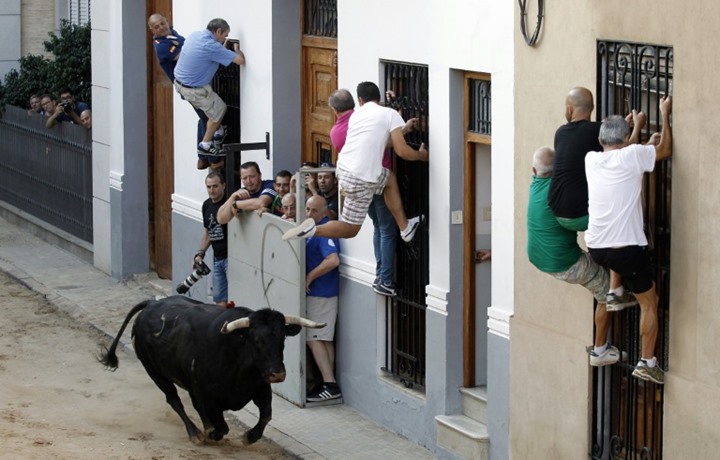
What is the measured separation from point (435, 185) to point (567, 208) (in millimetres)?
2862

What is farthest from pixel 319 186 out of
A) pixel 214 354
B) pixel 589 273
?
pixel 589 273

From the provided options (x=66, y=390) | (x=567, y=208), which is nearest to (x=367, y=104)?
(x=567, y=208)

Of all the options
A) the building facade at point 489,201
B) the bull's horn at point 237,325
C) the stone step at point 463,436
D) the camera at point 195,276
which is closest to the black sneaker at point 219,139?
the building facade at point 489,201

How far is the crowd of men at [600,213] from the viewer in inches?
390

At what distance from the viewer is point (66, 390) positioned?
1546cm

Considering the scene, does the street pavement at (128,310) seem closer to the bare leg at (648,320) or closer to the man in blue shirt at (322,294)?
the man in blue shirt at (322,294)

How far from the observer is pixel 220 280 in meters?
16.4

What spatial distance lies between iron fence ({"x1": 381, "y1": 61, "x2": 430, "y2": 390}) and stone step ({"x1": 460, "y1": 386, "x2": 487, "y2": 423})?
699 millimetres

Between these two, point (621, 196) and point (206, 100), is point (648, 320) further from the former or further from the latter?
point (206, 100)

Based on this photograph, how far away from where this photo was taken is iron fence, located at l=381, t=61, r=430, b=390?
1345cm

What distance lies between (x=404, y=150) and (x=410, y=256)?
1.11m

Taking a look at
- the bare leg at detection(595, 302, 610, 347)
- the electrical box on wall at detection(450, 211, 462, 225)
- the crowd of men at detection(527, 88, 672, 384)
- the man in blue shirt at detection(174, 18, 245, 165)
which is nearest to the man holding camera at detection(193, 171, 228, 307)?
the man in blue shirt at detection(174, 18, 245, 165)

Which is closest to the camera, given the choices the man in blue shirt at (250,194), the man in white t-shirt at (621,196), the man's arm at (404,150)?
the man in white t-shirt at (621,196)

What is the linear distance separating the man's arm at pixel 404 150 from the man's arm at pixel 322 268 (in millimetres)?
1630
